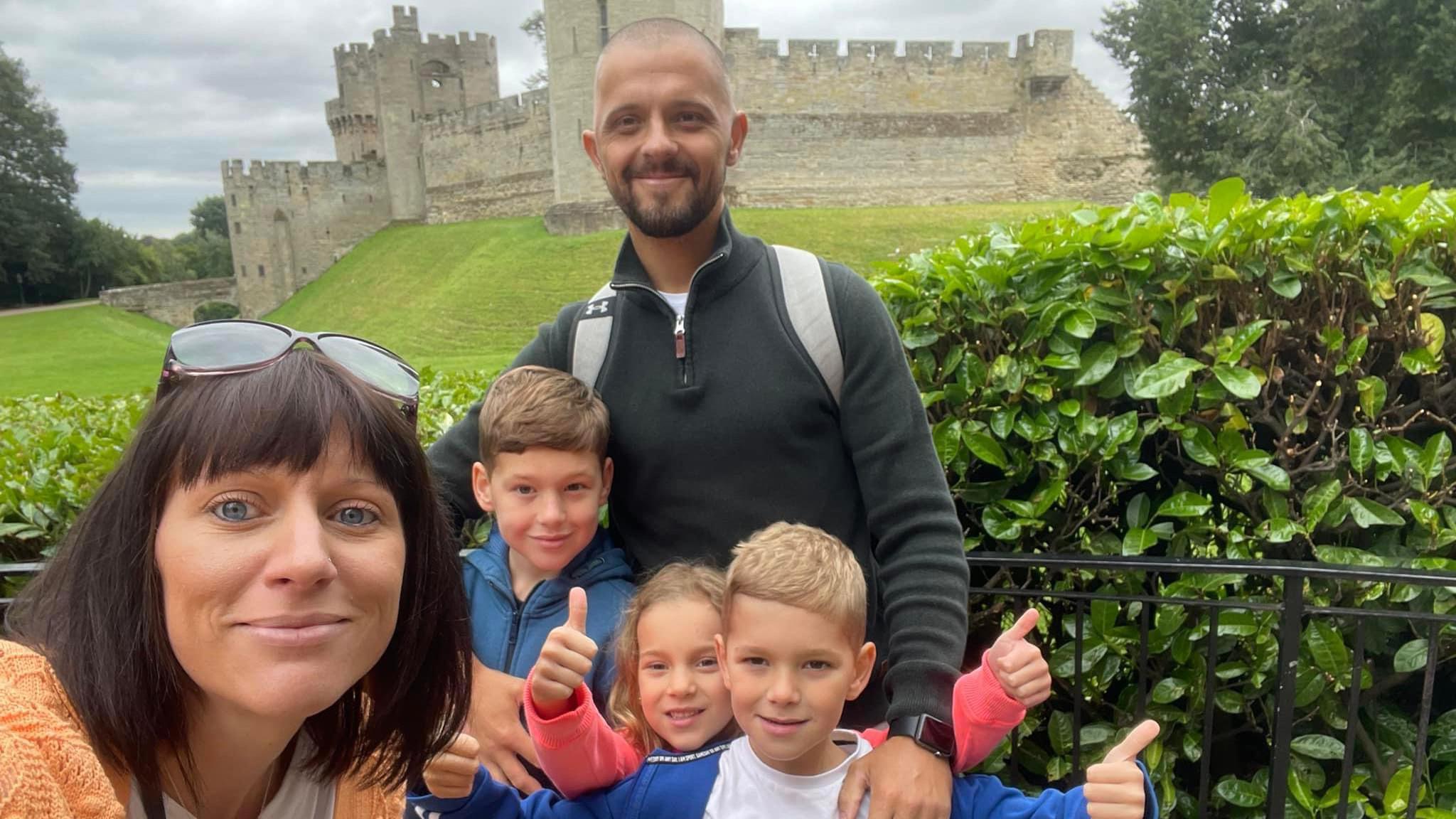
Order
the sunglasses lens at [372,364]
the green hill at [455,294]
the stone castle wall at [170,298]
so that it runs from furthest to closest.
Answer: the stone castle wall at [170,298]
the green hill at [455,294]
the sunglasses lens at [372,364]

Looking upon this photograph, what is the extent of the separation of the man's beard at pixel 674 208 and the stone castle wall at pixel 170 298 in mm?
41758

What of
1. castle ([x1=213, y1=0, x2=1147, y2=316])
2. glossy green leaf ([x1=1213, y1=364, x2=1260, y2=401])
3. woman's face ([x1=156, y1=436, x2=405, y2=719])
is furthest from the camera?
castle ([x1=213, y1=0, x2=1147, y2=316])

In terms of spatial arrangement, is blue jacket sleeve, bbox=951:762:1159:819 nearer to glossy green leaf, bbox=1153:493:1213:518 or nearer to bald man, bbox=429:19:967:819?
bald man, bbox=429:19:967:819

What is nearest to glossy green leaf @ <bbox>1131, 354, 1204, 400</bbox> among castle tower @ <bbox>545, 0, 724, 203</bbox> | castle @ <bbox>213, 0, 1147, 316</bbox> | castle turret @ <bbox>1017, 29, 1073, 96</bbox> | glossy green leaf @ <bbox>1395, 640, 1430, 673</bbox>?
glossy green leaf @ <bbox>1395, 640, 1430, 673</bbox>

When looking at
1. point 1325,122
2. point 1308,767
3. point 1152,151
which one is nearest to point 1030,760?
point 1308,767

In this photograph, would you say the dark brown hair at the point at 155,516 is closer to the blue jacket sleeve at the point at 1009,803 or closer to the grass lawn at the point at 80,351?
the blue jacket sleeve at the point at 1009,803

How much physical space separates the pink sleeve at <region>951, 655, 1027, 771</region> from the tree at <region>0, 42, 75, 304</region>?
158ft

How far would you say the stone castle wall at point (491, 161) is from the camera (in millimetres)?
36844

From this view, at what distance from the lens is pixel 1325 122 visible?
67.6 feet

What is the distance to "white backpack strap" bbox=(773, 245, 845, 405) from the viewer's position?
1.97 metres

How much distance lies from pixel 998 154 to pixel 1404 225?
111 ft

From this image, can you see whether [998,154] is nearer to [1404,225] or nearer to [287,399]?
[1404,225]

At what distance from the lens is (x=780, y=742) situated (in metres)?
1.63

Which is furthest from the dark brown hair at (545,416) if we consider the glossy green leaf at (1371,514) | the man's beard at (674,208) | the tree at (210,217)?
the tree at (210,217)
